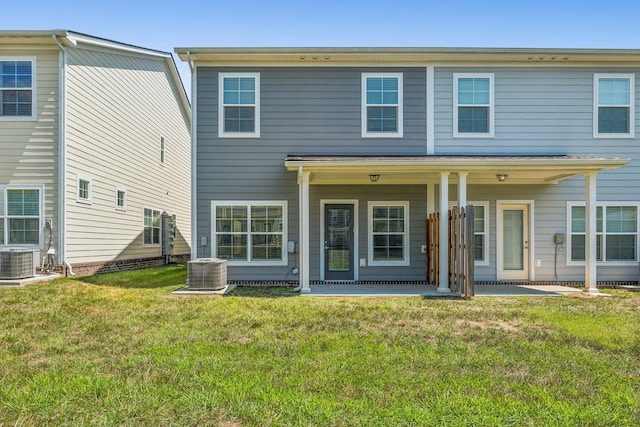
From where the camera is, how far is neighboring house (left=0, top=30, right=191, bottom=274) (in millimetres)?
10062

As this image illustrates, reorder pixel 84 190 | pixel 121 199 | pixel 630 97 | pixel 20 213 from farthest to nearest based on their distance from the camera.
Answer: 1. pixel 121 199
2. pixel 84 190
3. pixel 630 97
4. pixel 20 213

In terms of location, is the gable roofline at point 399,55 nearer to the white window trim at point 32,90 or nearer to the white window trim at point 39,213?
the white window trim at point 32,90

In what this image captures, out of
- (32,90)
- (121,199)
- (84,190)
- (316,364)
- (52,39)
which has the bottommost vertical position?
(316,364)

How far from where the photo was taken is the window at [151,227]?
14.8m

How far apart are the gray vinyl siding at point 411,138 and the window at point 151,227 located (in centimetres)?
542

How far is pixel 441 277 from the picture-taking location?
893cm

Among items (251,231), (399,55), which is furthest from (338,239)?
(399,55)

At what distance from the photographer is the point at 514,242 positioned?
1075 cm

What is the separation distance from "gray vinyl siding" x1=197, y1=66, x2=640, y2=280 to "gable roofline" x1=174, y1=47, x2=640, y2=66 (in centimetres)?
20

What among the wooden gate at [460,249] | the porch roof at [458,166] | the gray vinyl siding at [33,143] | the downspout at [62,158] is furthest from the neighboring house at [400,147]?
the gray vinyl siding at [33,143]

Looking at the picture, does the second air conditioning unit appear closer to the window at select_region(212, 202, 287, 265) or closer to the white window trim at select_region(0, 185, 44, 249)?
the window at select_region(212, 202, 287, 265)

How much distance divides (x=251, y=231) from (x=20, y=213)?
17.2ft

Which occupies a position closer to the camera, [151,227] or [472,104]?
[472,104]

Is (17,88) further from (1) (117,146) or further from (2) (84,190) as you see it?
(1) (117,146)
